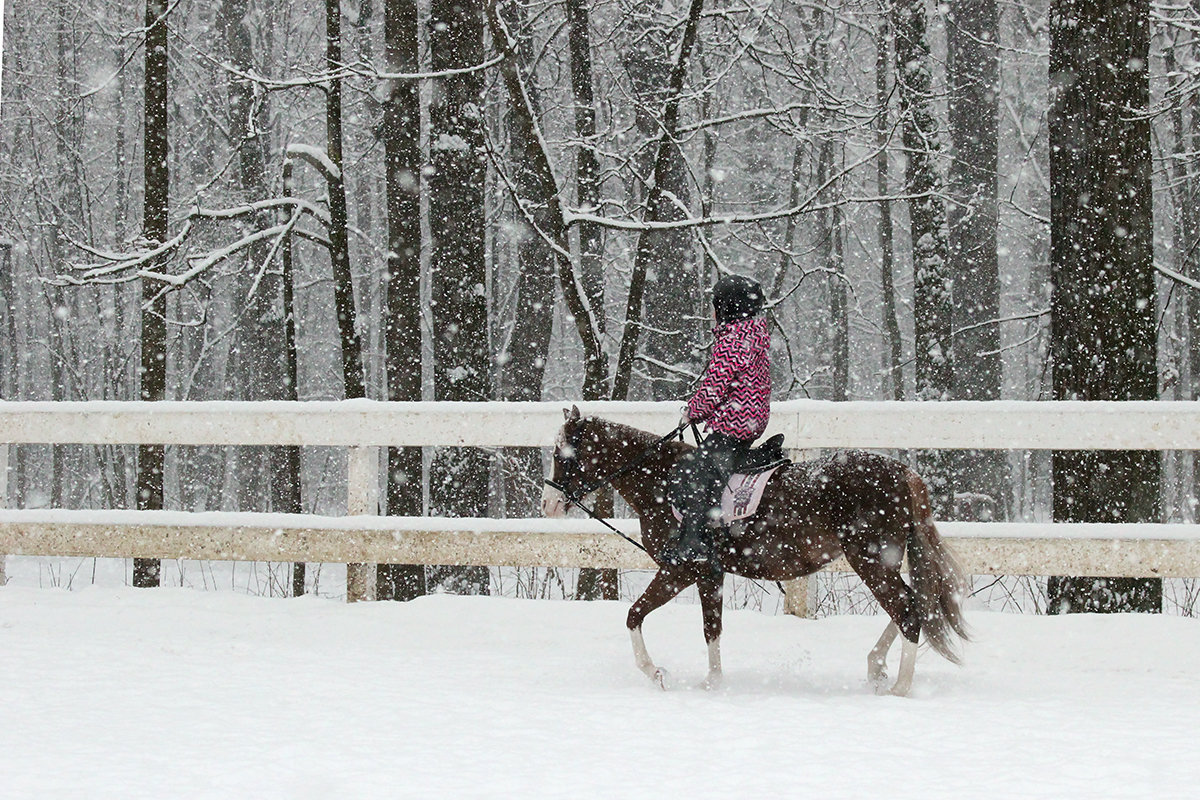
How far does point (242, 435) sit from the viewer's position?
27.3 feet

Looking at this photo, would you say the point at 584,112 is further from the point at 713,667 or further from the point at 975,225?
the point at 713,667

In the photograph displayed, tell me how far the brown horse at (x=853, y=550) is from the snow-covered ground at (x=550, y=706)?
293 mm

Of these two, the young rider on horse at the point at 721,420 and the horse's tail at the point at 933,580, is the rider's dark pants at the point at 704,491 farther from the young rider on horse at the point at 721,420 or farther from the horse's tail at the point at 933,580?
the horse's tail at the point at 933,580

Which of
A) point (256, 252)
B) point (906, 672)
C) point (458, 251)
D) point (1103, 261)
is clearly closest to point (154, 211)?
point (458, 251)

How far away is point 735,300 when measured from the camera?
20.1 feet

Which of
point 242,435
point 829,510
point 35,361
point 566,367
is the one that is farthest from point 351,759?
point 35,361

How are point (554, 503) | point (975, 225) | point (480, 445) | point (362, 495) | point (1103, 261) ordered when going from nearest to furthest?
point (554, 503), point (480, 445), point (362, 495), point (1103, 261), point (975, 225)

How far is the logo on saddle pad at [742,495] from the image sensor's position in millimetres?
5926

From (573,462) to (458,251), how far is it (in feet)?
15.3

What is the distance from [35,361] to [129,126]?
10204 millimetres

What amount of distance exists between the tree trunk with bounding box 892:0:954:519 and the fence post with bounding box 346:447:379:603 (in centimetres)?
712

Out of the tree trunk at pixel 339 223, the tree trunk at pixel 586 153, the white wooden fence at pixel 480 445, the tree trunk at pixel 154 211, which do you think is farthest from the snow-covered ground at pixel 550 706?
the tree trunk at pixel 339 223

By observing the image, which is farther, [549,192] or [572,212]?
[549,192]

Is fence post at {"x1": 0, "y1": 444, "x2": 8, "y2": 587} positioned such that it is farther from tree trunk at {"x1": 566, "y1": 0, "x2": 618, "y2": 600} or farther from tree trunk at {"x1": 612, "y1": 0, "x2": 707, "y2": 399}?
tree trunk at {"x1": 612, "y1": 0, "x2": 707, "y2": 399}
